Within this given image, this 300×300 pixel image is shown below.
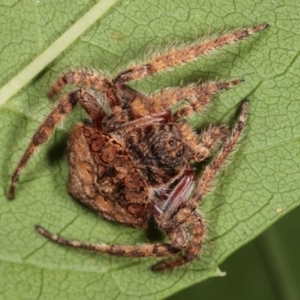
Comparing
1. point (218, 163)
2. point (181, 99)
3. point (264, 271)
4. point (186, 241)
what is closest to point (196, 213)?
point (186, 241)

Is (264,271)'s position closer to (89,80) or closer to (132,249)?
(132,249)

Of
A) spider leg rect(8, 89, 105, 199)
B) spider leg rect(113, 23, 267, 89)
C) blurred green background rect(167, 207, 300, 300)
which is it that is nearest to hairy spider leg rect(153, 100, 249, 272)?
spider leg rect(113, 23, 267, 89)

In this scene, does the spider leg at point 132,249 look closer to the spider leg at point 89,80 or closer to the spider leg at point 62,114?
the spider leg at point 62,114

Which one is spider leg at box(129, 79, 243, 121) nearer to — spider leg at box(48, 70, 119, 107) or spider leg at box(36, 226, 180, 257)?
spider leg at box(48, 70, 119, 107)

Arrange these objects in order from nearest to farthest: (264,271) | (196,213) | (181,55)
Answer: (181,55), (196,213), (264,271)

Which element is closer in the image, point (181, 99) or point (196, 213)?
point (181, 99)

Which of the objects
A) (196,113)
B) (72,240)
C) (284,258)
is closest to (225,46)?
(196,113)

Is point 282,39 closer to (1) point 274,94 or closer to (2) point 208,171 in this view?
(1) point 274,94
